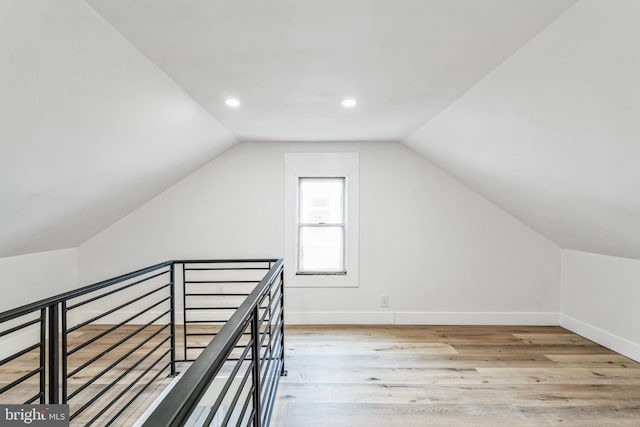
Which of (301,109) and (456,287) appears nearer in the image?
(301,109)

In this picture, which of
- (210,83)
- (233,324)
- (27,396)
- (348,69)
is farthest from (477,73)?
(27,396)

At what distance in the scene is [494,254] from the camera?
3900mm

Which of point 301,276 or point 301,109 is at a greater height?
point 301,109

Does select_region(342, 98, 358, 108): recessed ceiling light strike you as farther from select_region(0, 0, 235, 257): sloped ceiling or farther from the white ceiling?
select_region(0, 0, 235, 257): sloped ceiling

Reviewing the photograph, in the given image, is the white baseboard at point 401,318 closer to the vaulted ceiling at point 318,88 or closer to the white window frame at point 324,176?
the white window frame at point 324,176

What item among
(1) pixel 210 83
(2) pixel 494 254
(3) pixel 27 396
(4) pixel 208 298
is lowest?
(3) pixel 27 396

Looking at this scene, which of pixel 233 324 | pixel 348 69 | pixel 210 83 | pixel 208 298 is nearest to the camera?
pixel 233 324

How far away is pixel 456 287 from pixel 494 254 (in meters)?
0.54

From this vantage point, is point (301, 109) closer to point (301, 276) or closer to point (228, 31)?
point (228, 31)

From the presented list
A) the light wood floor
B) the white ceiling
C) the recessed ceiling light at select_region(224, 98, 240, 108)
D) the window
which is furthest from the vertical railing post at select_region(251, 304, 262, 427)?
the window

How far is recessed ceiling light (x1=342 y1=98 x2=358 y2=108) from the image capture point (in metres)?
2.49

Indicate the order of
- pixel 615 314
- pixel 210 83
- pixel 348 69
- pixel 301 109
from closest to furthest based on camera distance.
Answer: pixel 348 69 → pixel 210 83 → pixel 301 109 → pixel 615 314

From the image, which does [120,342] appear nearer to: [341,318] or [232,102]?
[232,102]

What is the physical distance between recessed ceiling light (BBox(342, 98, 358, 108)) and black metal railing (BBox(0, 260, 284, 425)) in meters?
1.21
